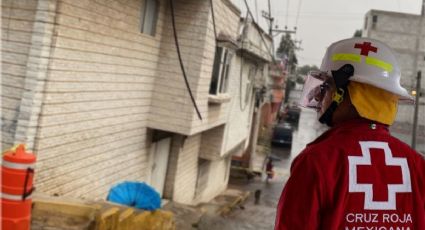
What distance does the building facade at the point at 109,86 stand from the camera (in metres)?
6.00

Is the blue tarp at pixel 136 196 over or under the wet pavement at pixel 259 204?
over

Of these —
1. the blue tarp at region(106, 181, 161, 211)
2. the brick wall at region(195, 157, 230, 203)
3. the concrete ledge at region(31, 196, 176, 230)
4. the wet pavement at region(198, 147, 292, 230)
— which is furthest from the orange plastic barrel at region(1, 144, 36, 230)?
the brick wall at region(195, 157, 230, 203)

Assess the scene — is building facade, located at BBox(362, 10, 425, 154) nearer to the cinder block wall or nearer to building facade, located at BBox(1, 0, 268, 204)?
building facade, located at BBox(1, 0, 268, 204)

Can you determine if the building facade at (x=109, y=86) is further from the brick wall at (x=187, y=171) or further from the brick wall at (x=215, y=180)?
the brick wall at (x=215, y=180)

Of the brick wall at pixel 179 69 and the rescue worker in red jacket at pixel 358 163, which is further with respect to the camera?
the brick wall at pixel 179 69

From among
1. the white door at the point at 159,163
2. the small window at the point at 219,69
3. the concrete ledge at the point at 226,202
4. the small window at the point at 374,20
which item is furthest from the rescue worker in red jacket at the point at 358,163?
the small window at the point at 374,20

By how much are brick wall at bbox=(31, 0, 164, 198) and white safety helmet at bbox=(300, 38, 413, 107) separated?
4727mm

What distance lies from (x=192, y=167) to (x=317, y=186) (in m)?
12.9

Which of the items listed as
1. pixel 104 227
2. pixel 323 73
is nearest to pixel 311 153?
pixel 323 73

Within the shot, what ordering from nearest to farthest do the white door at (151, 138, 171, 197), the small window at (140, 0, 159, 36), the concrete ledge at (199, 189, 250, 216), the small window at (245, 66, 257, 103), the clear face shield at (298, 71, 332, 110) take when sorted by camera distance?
the clear face shield at (298, 71, 332, 110)
the small window at (140, 0, 159, 36)
the white door at (151, 138, 171, 197)
the concrete ledge at (199, 189, 250, 216)
the small window at (245, 66, 257, 103)

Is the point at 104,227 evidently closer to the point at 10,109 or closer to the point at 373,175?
the point at 10,109

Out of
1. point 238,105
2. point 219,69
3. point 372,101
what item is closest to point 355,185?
point 372,101

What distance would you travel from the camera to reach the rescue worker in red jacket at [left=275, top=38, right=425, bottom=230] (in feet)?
5.95

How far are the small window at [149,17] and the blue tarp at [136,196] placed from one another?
3.20m
